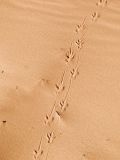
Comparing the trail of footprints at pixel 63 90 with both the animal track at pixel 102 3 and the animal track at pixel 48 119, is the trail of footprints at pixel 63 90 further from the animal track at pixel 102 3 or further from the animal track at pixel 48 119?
the animal track at pixel 102 3

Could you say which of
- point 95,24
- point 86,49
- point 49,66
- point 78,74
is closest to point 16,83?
point 49,66

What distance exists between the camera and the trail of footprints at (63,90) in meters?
3.00

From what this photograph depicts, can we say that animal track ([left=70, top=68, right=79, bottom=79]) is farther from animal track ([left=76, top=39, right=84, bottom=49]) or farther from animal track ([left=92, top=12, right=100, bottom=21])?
animal track ([left=92, top=12, right=100, bottom=21])

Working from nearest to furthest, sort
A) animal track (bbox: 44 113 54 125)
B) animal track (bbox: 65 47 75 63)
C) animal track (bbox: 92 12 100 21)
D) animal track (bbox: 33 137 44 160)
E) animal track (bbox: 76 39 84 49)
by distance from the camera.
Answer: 1. animal track (bbox: 33 137 44 160)
2. animal track (bbox: 44 113 54 125)
3. animal track (bbox: 65 47 75 63)
4. animal track (bbox: 76 39 84 49)
5. animal track (bbox: 92 12 100 21)

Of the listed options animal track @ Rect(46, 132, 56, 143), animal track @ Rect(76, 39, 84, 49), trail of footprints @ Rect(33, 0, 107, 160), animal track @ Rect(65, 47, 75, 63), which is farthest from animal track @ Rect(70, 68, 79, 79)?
animal track @ Rect(46, 132, 56, 143)

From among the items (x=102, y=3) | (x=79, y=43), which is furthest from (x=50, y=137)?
(x=102, y=3)

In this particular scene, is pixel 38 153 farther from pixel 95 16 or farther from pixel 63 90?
pixel 95 16

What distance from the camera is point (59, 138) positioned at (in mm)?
3049

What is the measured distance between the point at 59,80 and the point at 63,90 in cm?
14

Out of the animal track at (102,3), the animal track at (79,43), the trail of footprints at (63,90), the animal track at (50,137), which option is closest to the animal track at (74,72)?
the trail of footprints at (63,90)

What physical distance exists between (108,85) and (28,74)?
33.4 inches

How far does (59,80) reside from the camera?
352cm

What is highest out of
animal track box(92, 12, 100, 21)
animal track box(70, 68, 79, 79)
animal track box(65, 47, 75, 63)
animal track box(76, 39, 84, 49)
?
animal track box(92, 12, 100, 21)

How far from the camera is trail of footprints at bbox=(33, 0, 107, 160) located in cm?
300
